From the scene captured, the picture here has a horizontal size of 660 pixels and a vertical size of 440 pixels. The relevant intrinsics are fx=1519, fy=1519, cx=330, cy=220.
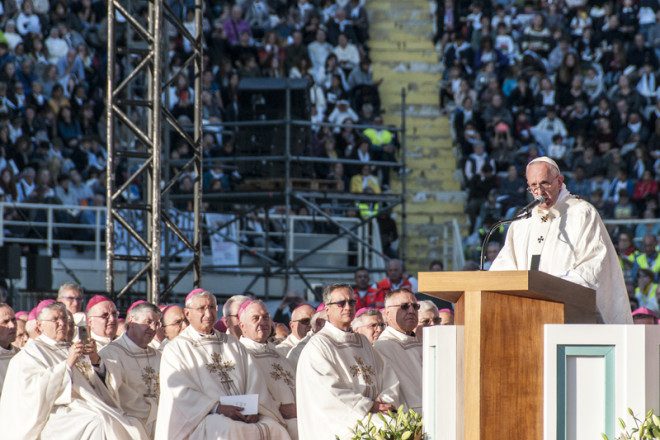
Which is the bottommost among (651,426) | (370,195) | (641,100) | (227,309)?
(651,426)

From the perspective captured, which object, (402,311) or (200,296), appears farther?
(402,311)

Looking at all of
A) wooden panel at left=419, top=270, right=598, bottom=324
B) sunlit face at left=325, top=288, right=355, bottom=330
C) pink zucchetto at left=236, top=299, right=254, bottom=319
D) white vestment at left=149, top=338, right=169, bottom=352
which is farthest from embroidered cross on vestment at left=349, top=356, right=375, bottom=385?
wooden panel at left=419, top=270, right=598, bottom=324

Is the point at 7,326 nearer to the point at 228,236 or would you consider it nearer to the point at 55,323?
the point at 55,323

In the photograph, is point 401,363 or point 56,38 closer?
point 401,363

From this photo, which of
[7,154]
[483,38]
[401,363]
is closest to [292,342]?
[401,363]

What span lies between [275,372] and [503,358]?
459cm

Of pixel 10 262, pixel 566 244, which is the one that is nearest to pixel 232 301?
pixel 566 244

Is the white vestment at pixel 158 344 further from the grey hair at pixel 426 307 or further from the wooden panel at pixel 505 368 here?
the wooden panel at pixel 505 368

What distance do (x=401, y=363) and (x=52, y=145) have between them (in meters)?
10.7

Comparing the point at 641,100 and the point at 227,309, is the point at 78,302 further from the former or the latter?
the point at 641,100

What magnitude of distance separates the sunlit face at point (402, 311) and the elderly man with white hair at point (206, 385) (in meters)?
1.01

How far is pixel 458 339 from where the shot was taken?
257 inches

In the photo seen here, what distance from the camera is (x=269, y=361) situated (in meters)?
10.8

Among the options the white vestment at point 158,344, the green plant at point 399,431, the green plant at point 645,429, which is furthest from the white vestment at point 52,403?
the green plant at point 645,429
